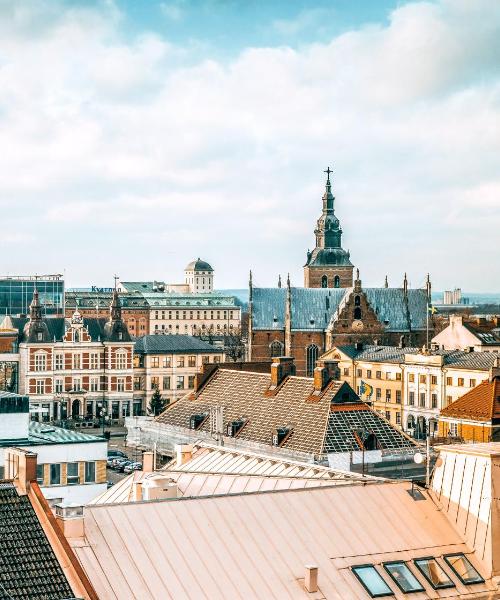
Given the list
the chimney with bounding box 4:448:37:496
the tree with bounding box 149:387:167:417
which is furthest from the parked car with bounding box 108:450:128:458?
the chimney with bounding box 4:448:37:496

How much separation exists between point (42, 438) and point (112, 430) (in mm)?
66956

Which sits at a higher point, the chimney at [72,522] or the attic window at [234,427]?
the chimney at [72,522]

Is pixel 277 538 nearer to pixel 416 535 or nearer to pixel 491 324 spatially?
pixel 416 535

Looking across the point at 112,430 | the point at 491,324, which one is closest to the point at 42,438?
the point at 112,430

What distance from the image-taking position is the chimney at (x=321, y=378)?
73125 mm

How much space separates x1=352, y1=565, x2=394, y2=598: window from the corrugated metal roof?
20 cm

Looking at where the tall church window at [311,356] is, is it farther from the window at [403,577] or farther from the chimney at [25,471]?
the chimney at [25,471]

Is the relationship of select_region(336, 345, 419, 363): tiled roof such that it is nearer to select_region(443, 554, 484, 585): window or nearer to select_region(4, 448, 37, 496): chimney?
select_region(443, 554, 484, 585): window

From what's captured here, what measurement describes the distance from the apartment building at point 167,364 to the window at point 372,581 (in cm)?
10992

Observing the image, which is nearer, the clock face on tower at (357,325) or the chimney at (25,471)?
the chimney at (25,471)

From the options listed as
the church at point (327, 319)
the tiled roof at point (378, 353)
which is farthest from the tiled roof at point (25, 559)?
the church at point (327, 319)

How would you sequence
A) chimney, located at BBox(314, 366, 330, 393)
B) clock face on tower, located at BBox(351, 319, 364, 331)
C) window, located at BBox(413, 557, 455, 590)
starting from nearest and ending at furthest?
window, located at BBox(413, 557, 455, 590)
chimney, located at BBox(314, 366, 330, 393)
clock face on tower, located at BBox(351, 319, 364, 331)

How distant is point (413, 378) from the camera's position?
124 metres

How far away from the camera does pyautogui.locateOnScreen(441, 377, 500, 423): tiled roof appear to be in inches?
3602
